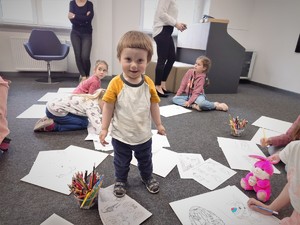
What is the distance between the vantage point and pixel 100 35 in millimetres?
3359

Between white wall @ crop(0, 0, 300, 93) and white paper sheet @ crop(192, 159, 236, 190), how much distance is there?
9.10 ft

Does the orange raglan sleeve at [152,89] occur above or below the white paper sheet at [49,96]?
above

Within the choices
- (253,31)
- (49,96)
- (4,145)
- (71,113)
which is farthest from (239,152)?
(253,31)

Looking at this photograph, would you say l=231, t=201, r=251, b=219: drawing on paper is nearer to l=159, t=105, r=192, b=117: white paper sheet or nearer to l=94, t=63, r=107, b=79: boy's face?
l=159, t=105, r=192, b=117: white paper sheet

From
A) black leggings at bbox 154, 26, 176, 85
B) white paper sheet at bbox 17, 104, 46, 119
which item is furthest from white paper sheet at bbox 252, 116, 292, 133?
white paper sheet at bbox 17, 104, 46, 119

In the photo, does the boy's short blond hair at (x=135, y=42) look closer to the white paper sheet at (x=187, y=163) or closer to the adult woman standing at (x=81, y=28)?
the white paper sheet at (x=187, y=163)

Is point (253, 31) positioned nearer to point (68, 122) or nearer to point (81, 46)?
point (81, 46)

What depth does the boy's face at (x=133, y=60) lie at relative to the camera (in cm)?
79

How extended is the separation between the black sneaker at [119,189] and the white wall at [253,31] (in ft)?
9.36

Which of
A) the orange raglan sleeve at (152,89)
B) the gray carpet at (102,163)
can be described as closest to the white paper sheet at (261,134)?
the gray carpet at (102,163)

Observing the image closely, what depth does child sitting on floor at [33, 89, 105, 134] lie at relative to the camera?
1.52m

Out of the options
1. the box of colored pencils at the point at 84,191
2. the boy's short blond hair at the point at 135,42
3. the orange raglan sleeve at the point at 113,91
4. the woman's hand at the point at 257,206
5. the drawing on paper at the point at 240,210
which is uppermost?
the boy's short blond hair at the point at 135,42

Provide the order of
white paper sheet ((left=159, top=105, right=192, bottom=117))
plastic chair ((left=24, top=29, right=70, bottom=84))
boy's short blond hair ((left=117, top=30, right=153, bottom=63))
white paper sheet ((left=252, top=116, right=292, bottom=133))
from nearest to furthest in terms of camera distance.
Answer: boy's short blond hair ((left=117, top=30, right=153, bottom=63)) < white paper sheet ((left=252, top=116, right=292, bottom=133)) < white paper sheet ((left=159, top=105, right=192, bottom=117)) < plastic chair ((left=24, top=29, right=70, bottom=84))

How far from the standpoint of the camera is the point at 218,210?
903mm
